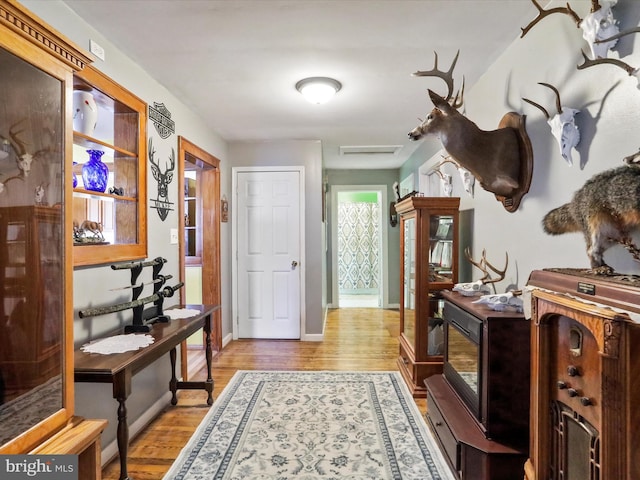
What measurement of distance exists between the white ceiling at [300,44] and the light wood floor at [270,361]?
246 centimetres

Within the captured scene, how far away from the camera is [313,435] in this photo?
2.11 metres

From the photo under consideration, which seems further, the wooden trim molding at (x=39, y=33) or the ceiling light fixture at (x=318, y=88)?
the ceiling light fixture at (x=318, y=88)

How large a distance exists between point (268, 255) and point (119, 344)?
8.09ft

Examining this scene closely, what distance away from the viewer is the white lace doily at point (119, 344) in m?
1.67

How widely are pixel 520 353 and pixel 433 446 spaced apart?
88 centimetres

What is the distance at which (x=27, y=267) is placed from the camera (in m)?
1.04

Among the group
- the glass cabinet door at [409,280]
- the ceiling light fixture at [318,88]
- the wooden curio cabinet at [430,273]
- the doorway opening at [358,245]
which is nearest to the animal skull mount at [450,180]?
the wooden curio cabinet at [430,273]

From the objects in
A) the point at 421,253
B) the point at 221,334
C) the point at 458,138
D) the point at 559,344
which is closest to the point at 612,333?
the point at 559,344

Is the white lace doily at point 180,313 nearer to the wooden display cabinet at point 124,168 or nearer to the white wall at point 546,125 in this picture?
the wooden display cabinet at point 124,168

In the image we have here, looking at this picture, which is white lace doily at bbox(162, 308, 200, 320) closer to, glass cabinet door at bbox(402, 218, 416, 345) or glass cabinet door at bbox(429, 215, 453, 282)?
glass cabinet door at bbox(402, 218, 416, 345)

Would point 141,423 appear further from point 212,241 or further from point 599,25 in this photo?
point 599,25

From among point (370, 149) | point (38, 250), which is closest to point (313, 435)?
point (38, 250)

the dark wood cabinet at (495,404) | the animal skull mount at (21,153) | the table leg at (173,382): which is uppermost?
the animal skull mount at (21,153)

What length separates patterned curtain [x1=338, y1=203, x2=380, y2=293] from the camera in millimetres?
6918
